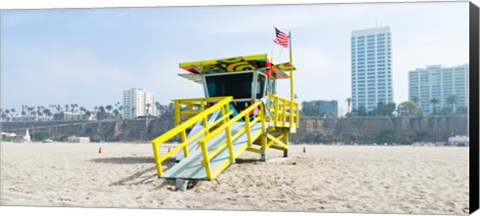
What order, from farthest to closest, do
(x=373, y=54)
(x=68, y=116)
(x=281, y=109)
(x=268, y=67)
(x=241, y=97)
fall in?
(x=68, y=116), (x=373, y=54), (x=281, y=109), (x=241, y=97), (x=268, y=67)

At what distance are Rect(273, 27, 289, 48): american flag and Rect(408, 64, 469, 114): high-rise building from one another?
332 cm

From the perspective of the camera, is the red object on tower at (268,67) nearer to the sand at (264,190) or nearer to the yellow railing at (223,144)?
the yellow railing at (223,144)

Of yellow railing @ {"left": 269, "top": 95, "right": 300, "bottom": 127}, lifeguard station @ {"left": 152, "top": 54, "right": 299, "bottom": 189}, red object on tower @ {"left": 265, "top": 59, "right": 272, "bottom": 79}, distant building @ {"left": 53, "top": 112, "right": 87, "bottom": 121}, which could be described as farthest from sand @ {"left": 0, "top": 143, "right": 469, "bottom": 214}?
distant building @ {"left": 53, "top": 112, "right": 87, "bottom": 121}

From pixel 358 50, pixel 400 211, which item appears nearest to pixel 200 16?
pixel 400 211

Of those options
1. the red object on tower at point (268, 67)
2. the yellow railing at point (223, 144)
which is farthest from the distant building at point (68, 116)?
the yellow railing at point (223, 144)

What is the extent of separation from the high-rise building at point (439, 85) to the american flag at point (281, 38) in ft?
10.9

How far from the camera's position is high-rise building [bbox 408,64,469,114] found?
748cm

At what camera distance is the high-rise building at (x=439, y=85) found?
7.48 meters

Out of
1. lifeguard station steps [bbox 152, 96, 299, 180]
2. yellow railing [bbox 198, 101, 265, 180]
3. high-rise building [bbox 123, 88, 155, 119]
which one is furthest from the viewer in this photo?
high-rise building [bbox 123, 88, 155, 119]

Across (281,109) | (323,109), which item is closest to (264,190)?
(281,109)

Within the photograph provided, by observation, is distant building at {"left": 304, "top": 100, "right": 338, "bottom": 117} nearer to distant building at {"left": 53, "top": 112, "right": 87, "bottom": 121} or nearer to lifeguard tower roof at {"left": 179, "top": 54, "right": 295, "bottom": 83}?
distant building at {"left": 53, "top": 112, "right": 87, "bottom": 121}

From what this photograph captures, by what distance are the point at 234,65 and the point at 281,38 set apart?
3.71 ft

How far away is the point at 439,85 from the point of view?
2353 cm

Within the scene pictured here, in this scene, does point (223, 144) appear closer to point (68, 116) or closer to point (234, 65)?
point (234, 65)
